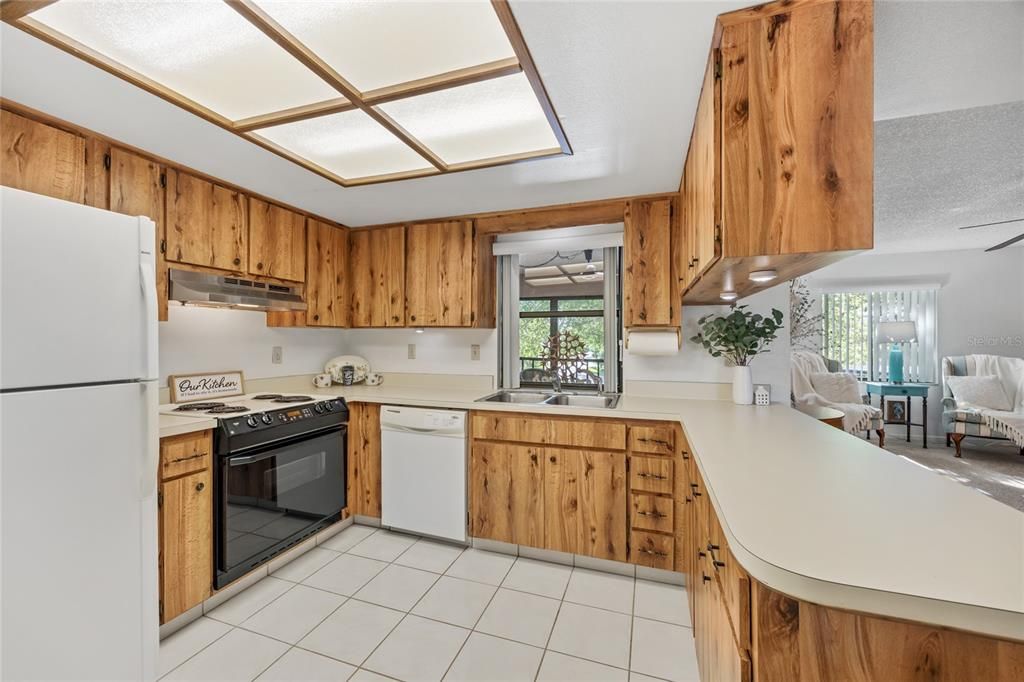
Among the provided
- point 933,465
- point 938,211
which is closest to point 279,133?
point 938,211

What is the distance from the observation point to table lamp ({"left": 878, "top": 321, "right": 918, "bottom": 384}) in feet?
17.4

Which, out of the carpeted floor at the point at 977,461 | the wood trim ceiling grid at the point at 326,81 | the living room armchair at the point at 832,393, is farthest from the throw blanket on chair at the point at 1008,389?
the wood trim ceiling grid at the point at 326,81

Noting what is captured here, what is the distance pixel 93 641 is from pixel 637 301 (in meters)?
2.71

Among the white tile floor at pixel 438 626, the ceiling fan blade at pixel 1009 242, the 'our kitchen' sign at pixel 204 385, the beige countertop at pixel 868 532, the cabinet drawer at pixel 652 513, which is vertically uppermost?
the ceiling fan blade at pixel 1009 242

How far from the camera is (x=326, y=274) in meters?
3.04

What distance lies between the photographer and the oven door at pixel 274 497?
200cm

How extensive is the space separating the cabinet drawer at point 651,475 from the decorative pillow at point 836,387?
3.72 m

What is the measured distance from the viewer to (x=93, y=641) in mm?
1308

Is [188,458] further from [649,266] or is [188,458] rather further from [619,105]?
[649,266]

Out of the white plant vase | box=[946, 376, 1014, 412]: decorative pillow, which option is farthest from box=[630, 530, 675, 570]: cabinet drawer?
box=[946, 376, 1014, 412]: decorative pillow

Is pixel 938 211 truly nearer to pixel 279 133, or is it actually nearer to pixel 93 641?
pixel 279 133

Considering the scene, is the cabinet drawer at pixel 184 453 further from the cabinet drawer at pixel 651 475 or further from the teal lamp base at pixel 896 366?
the teal lamp base at pixel 896 366

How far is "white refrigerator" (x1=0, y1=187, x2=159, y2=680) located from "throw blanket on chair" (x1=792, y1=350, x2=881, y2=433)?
5.02 meters

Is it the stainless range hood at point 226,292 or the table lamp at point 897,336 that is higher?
the stainless range hood at point 226,292
